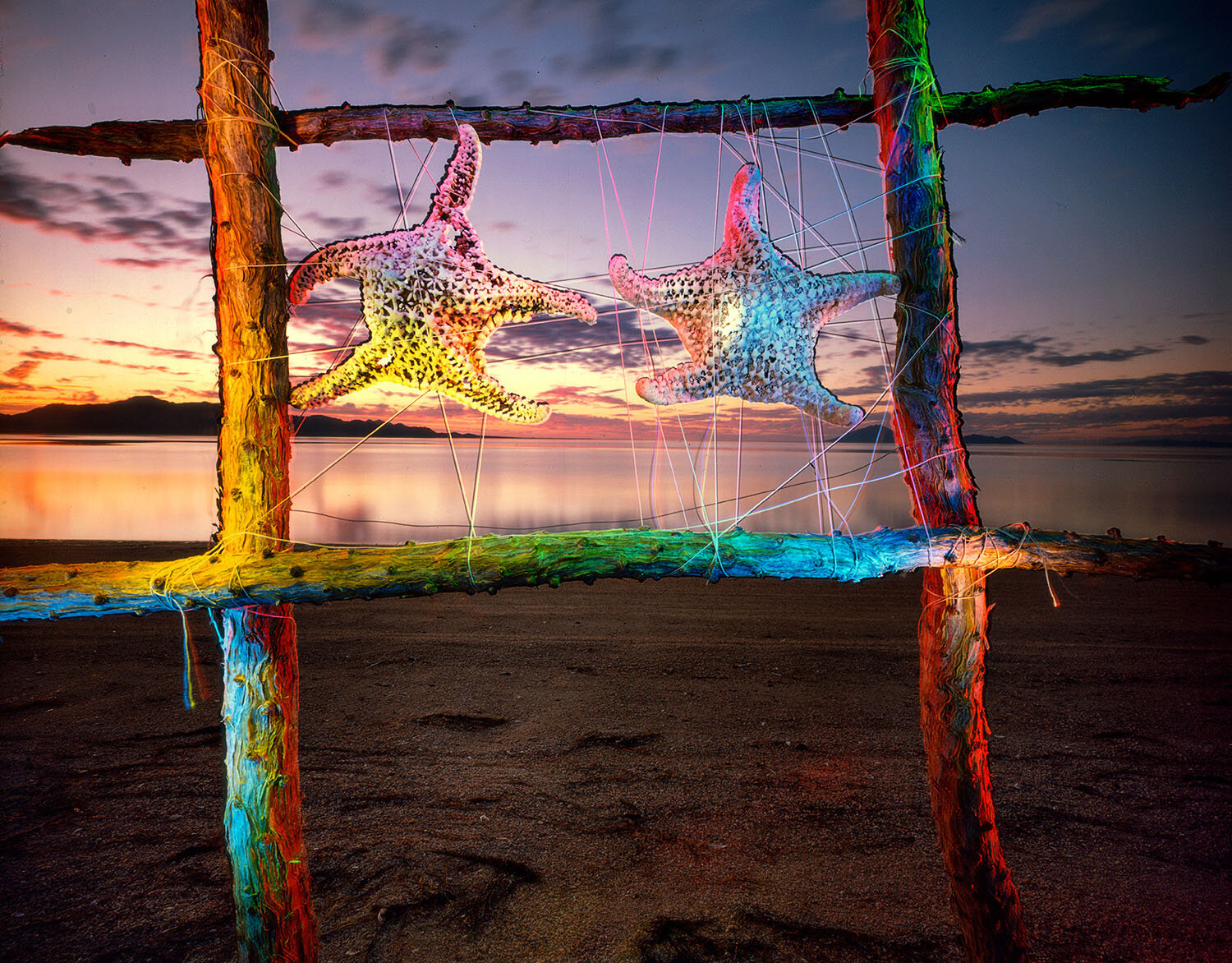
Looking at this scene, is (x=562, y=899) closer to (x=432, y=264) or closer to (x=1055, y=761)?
(x=432, y=264)

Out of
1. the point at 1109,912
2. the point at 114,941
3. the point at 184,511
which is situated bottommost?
the point at 1109,912

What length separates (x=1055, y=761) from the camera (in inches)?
179

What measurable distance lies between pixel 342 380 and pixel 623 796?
3.26 m

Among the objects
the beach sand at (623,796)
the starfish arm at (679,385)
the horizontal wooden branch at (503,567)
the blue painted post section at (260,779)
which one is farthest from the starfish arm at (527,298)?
the beach sand at (623,796)

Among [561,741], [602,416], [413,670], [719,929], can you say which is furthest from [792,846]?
[413,670]

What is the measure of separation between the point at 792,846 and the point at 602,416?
286cm

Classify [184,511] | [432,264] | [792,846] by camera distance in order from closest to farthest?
1. [432,264]
2. [792,846]
3. [184,511]

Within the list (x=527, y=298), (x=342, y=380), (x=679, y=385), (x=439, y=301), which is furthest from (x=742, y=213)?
(x=342, y=380)

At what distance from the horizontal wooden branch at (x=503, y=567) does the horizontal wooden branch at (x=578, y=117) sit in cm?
153

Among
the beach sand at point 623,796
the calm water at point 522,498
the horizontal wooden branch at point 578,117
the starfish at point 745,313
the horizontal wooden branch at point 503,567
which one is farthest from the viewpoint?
the calm water at point 522,498

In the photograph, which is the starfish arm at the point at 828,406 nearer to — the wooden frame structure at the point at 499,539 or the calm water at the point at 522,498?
the wooden frame structure at the point at 499,539

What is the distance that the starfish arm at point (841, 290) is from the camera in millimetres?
2199

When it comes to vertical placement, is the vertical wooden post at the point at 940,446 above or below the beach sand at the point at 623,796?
above

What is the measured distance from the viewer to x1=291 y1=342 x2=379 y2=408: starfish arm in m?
2.15
